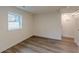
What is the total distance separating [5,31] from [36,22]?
325cm

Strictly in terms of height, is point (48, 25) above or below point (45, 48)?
above

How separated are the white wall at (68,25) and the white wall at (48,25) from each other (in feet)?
3.73

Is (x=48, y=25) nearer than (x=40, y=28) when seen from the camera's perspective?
Yes

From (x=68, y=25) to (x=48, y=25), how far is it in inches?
59.3

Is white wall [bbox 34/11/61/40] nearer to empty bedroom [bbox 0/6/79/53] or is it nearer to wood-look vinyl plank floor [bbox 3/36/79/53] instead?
empty bedroom [bbox 0/6/79/53]

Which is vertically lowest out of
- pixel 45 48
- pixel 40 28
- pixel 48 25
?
pixel 45 48

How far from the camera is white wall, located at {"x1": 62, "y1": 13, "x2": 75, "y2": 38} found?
5830mm

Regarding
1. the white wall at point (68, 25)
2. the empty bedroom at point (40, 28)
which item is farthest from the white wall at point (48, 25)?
the white wall at point (68, 25)

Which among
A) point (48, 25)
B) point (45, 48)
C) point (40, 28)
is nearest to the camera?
point (45, 48)

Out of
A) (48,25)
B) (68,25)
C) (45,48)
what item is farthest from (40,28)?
(45,48)

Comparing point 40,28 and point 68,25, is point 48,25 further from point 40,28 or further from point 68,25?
point 68,25

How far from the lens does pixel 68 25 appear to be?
6027 millimetres
